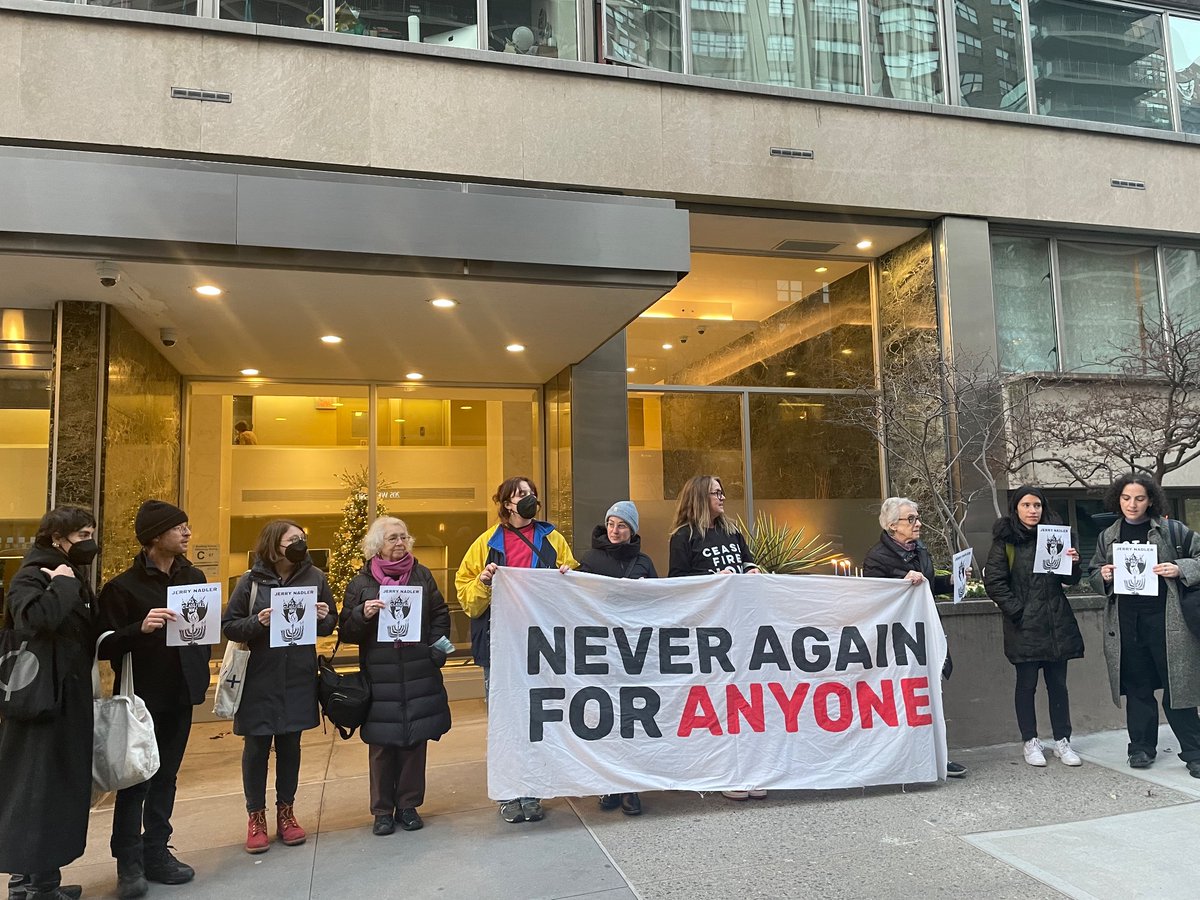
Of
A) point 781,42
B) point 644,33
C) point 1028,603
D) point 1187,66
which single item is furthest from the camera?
point 1187,66

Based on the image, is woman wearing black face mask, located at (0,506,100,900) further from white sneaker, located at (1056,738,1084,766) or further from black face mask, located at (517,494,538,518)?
white sneaker, located at (1056,738,1084,766)

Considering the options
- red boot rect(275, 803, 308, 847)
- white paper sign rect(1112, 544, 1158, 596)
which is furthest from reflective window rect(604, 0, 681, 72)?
red boot rect(275, 803, 308, 847)

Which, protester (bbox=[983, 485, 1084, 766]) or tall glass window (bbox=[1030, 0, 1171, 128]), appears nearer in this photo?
protester (bbox=[983, 485, 1084, 766])

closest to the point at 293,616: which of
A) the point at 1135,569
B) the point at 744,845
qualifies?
the point at 744,845

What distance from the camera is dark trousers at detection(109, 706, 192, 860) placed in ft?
13.9

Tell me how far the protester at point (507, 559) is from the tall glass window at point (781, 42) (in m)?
6.94

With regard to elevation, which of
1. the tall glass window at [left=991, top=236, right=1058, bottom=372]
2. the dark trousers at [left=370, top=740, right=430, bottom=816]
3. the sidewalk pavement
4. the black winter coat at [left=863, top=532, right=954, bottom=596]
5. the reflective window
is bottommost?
the sidewalk pavement

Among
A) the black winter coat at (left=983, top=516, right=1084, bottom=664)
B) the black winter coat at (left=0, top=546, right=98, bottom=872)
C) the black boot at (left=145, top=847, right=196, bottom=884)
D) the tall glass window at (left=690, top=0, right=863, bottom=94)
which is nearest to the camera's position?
the black winter coat at (left=0, top=546, right=98, bottom=872)

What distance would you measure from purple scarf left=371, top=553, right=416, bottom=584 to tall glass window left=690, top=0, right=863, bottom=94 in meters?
7.48

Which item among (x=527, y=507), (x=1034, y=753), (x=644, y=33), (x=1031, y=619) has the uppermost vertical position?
(x=644, y=33)

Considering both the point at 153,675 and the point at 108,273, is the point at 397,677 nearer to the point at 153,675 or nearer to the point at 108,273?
the point at 153,675

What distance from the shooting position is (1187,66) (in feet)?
39.7

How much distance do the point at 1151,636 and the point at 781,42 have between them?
26.2ft

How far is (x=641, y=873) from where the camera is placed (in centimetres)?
432
